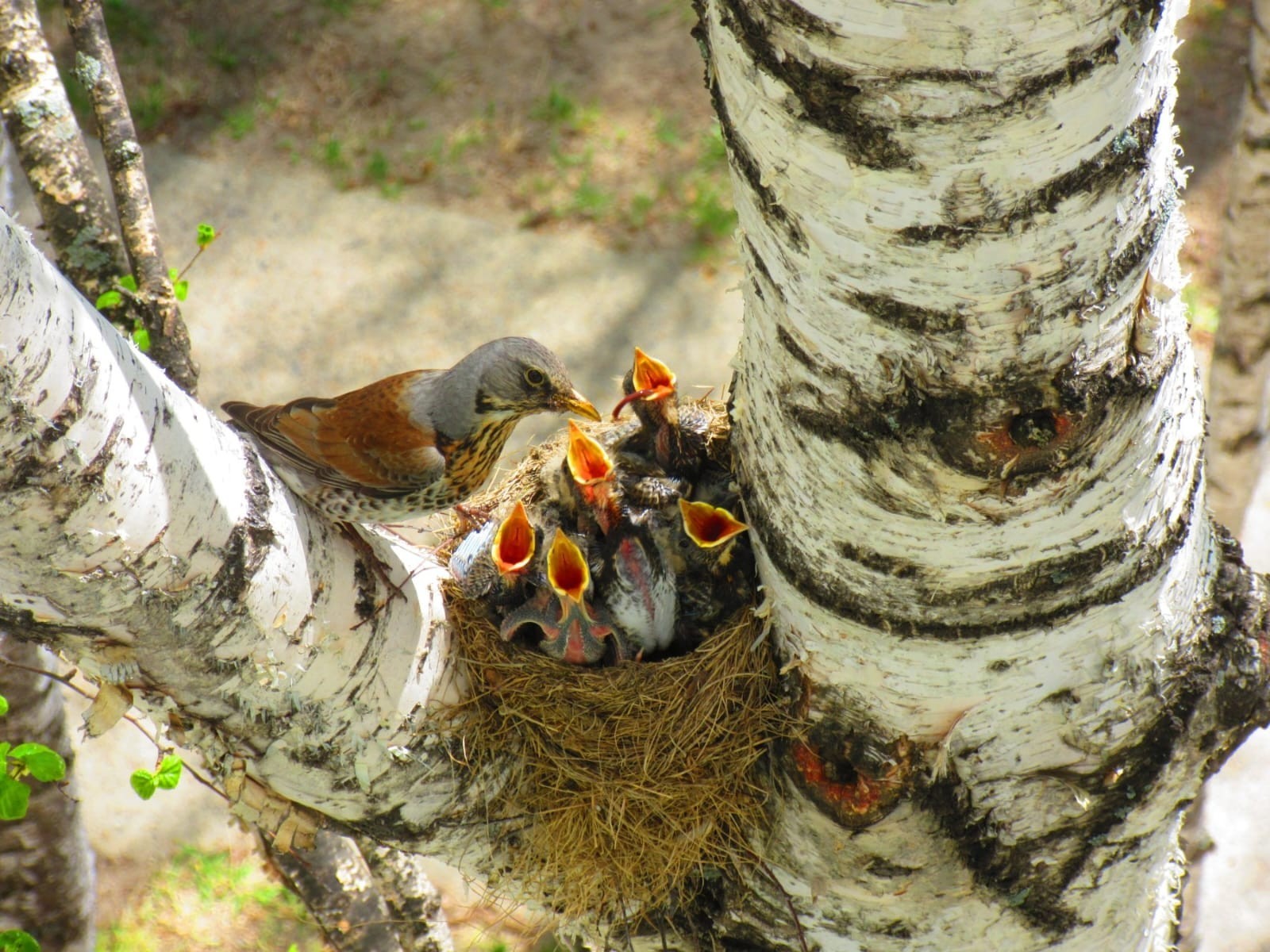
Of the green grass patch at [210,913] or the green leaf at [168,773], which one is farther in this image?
the green grass patch at [210,913]

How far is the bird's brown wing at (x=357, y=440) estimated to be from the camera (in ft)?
8.41

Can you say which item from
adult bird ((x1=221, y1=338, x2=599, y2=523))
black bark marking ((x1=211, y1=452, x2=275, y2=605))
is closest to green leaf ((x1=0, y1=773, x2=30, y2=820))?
black bark marking ((x1=211, y1=452, x2=275, y2=605))

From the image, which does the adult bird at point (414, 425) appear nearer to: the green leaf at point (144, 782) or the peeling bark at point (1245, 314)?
the green leaf at point (144, 782)

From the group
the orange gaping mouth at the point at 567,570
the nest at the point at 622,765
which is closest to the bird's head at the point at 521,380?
the orange gaping mouth at the point at 567,570

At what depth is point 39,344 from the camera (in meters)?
1.28

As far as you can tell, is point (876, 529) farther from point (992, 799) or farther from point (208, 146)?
point (208, 146)

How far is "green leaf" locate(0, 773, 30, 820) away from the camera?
5.92ft

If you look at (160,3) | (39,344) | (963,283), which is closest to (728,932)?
(963,283)

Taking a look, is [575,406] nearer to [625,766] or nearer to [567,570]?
[567,570]

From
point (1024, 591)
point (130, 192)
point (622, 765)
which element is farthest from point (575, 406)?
point (1024, 591)

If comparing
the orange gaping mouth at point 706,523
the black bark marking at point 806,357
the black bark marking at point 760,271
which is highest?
the black bark marking at point 760,271

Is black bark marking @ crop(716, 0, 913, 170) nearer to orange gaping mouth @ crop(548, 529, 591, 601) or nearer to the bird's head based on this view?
orange gaping mouth @ crop(548, 529, 591, 601)

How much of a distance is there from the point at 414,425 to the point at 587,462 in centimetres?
41

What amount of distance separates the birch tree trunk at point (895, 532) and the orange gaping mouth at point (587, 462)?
19.3 inches
